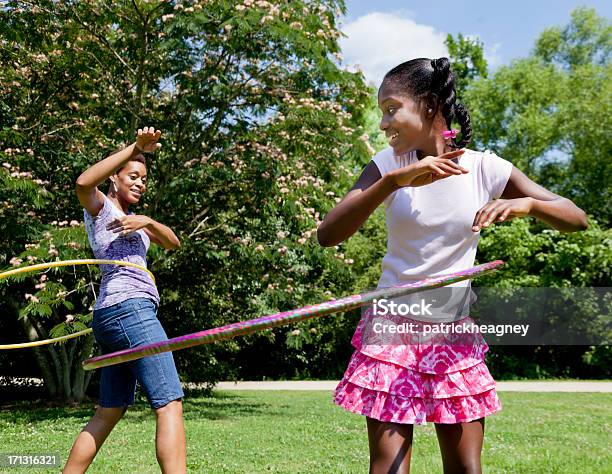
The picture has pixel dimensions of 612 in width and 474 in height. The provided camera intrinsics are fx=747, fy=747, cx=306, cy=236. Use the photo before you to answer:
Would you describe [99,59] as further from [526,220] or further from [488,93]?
[488,93]

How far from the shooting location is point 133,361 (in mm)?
3553

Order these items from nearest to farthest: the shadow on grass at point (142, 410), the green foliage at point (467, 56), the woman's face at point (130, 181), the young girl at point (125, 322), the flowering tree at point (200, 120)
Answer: the young girl at point (125, 322) < the woman's face at point (130, 181) < the flowering tree at point (200, 120) < the shadow on grass at point (142, 410) < the green foliage at point (467, 56)

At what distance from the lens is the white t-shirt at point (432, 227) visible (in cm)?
240

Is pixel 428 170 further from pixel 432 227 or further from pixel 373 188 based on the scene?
pixel 432 227

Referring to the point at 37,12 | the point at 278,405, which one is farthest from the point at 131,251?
the point at 278,405

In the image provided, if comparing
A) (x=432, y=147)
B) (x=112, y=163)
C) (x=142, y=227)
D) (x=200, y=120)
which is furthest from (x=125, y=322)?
(x=200, y=120)

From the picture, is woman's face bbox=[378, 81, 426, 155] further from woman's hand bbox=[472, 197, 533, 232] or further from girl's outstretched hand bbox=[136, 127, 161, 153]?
girl's outstretched hand bbox=[136, 127, 161, 153]

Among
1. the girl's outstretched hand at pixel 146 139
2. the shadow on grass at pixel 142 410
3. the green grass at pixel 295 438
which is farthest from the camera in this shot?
the shadow on grass at pixel 142 410

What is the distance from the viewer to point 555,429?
8672mm

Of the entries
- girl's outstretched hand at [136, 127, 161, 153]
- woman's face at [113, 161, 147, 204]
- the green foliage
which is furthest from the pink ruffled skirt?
the green foliage

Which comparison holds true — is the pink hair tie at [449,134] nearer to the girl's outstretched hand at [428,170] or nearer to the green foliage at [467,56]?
the girl's outstretched hand at [428,170]

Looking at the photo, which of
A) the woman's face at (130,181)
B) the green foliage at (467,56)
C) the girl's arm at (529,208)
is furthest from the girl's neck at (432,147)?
the green foliage at (467,56)

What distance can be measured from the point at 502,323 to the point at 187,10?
62.6 feet

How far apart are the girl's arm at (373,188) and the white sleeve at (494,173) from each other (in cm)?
25
